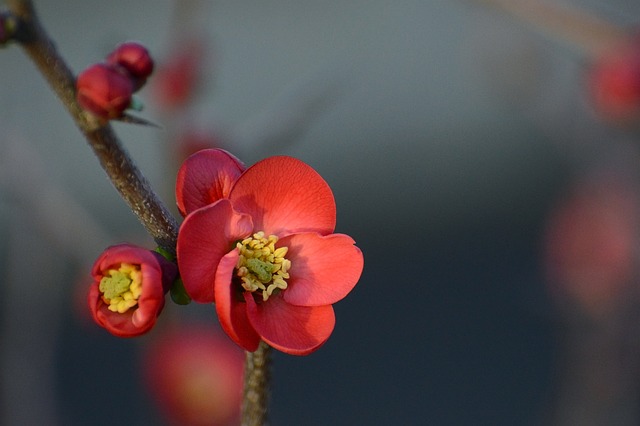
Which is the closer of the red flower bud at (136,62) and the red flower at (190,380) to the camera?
the red flower bud at (136,62)

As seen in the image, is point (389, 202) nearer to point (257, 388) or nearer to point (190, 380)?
point (190, 380)

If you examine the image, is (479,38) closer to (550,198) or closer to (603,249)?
(603,249)

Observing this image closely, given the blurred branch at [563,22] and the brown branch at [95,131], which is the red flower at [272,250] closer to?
the brown branch at [95,131]

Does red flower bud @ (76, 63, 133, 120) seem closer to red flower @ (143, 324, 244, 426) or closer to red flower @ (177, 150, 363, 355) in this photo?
red flower @ (177, 150, 363, 355)

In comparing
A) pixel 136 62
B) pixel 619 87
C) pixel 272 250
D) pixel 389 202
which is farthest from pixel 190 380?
pixel 389 202

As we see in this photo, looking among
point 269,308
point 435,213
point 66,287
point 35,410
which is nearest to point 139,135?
point 66,287

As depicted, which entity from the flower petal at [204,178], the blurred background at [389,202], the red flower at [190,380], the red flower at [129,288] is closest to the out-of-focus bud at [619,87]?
the blurred background at [389,202]

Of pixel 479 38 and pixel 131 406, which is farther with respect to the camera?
pixel 131 406

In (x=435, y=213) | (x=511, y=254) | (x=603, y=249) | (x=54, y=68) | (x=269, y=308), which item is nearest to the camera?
(x=54, y=68)
